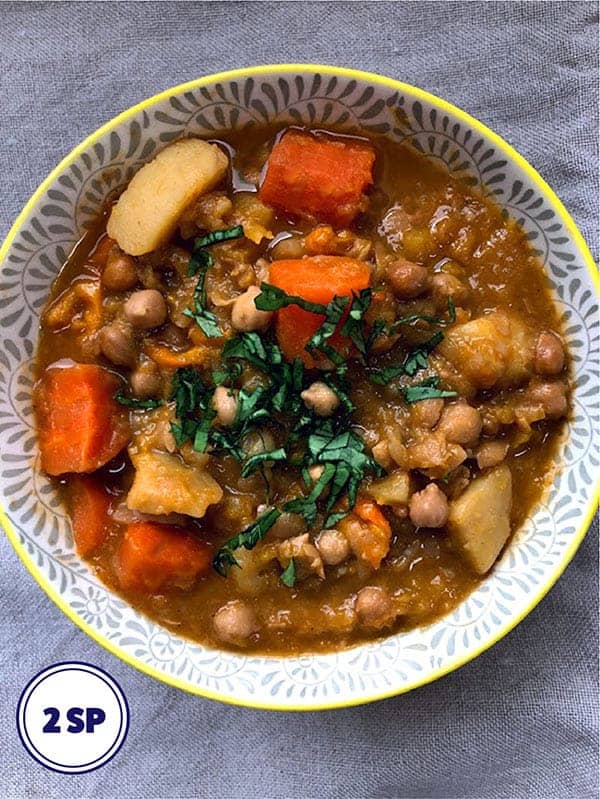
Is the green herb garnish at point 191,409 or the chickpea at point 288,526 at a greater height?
the green herb garnish at point 191,409

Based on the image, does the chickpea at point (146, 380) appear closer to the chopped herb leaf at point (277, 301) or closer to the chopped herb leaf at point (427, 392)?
the chopped herb leaf at point (277, 301)

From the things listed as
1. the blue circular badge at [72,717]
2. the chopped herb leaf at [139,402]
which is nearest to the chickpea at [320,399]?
the chopped herb leaf at [139,402]

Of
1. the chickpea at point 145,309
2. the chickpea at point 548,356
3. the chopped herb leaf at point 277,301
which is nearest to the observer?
the chopped herb leaf at point 277,301

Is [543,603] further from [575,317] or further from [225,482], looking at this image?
[225,482]

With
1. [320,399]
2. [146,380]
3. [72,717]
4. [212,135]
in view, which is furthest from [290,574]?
[212,135]

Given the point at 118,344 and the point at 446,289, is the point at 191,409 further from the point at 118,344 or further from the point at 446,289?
the point at 446,289

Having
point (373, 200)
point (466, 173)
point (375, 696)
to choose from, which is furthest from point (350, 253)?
point (375, 696)
